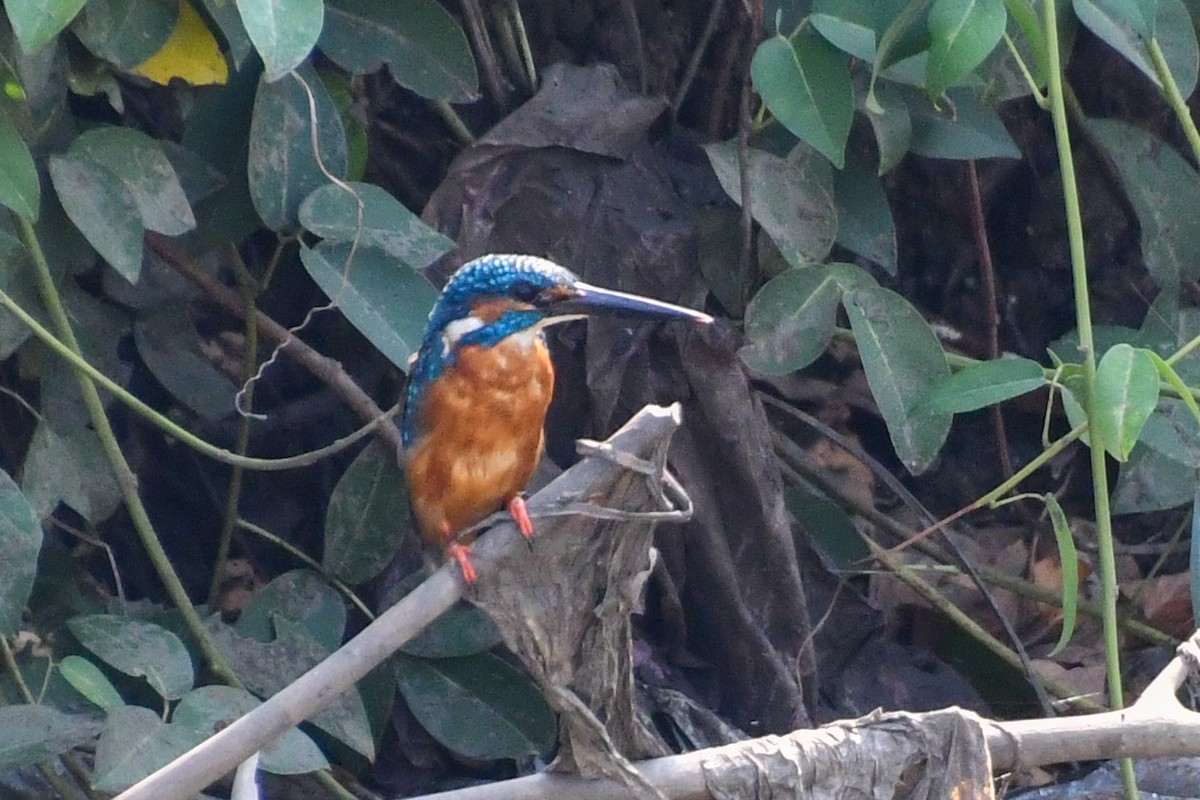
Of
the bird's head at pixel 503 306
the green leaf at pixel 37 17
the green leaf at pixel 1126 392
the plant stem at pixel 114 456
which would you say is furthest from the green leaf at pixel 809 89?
the plant stem at pixel 114 456

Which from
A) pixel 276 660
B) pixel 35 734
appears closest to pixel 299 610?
pixel 276 660

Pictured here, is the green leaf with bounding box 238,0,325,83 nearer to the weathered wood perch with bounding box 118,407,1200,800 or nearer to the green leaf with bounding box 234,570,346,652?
the weathered wood perch with bounding box 118,407,1200,800

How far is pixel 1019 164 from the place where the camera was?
2.97m

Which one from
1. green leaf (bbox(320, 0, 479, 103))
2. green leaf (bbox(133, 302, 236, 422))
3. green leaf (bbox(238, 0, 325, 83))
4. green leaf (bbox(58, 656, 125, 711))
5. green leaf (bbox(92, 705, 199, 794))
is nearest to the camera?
green leaf (bbox(238, 0, 325, 83))

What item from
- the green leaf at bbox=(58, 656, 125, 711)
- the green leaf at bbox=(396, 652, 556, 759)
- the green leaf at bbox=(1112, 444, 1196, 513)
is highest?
the green leaf at bbox=(58, 656, 125, 711)

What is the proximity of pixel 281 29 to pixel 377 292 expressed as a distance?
519 mm

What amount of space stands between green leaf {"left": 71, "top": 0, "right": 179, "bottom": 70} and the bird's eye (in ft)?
1.90

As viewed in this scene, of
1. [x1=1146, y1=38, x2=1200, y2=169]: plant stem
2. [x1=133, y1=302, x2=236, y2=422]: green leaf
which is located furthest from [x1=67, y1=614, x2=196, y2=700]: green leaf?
[x1=1146, y1=38, x2=1200, y2=169]: plant stem

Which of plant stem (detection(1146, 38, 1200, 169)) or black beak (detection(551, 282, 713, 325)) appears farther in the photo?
plant stem (detection(1146, 38, 1200, 169))

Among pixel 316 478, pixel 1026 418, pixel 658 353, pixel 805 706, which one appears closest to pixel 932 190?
pixel 1026 418

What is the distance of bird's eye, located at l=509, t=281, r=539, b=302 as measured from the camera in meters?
1.98

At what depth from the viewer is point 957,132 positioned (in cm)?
234

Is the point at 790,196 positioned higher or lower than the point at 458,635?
higher

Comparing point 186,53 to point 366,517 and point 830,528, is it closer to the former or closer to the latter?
point 366,517
